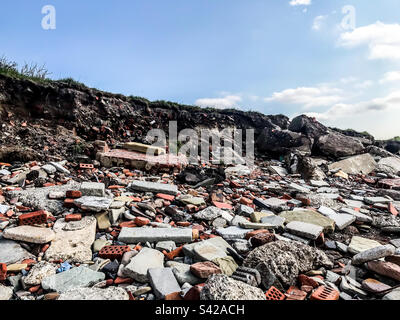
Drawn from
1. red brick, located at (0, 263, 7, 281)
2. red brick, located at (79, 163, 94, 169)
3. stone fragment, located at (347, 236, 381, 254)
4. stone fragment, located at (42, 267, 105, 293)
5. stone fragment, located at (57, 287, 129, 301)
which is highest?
red brick, located at (79, 163, 94, 169)

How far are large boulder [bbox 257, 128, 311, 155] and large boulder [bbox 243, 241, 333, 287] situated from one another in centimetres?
677

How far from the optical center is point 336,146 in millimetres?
8734

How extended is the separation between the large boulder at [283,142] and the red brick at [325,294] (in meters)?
7.13

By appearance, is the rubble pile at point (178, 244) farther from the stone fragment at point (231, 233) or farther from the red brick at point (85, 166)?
the red brick at point (85, 166)

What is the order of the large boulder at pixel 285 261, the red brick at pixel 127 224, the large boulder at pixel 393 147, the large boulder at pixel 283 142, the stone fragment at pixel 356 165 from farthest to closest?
1. the large boulder at pixel 393 147
2. the large boulder at pixel 283 142
3. the stone fragment at pixel 356 165
4. the red brick at pixel 127 224
5. the large boulder at pixel 285 261

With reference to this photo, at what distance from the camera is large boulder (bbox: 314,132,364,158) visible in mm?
8664

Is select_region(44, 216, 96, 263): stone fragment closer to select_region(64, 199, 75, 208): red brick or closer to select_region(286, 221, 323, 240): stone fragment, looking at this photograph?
select_region(64, 199, 75, 208): red brick

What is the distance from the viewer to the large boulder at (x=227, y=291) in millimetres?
1429

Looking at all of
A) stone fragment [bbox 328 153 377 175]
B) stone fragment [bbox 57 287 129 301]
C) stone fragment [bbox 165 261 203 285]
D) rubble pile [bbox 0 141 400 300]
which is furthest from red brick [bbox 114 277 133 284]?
stone fragment [bbox 328 153 377 175]

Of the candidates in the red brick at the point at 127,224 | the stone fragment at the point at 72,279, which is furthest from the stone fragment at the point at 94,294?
the red brick at the point at 127,224

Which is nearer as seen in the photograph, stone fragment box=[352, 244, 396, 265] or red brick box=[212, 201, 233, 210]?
stone fragment box=[352, 244, 396, 265]

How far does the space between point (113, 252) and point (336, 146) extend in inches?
352
